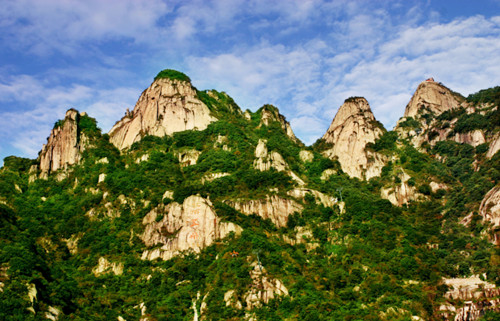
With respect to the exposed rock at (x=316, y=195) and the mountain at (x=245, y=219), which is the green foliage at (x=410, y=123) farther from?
the exposed rock at (x=316, y=195)

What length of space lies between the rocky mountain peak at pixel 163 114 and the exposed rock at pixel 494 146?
60.4m

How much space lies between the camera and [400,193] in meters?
92.2

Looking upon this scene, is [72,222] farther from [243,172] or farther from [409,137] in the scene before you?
[409,137]

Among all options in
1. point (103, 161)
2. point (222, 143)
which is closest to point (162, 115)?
point (222, 143)

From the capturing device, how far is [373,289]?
60406mm

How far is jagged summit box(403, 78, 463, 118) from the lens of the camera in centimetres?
13300

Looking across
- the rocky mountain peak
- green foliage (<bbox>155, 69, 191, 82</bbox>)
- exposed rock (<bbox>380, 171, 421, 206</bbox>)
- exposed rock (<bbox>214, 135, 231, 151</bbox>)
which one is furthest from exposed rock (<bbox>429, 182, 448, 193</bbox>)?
green foliage (<bbox>155, 69, 191, 82</bbox>)

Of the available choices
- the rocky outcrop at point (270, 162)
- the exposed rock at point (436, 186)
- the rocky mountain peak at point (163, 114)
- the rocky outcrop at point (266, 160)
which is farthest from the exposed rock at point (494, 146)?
the rocky mountain peak at point (163, 114)

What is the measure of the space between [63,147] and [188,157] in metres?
27.3

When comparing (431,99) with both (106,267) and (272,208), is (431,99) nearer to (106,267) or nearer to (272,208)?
(272,208)

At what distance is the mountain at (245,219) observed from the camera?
58.4 metres

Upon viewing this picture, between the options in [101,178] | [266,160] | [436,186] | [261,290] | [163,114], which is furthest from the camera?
[163,114]

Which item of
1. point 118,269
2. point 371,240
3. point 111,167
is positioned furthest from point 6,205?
point 371,240

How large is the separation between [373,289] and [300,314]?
1102cm
